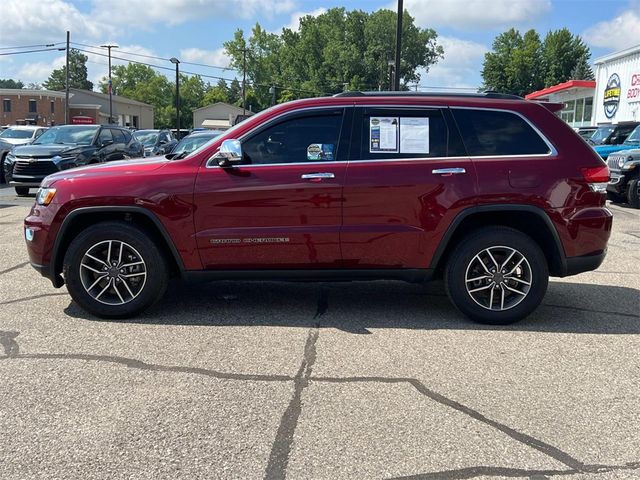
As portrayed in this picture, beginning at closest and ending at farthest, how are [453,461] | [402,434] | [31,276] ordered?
[453,461]
[402,434]
[31,276]

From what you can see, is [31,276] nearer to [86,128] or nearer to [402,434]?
[402,434]

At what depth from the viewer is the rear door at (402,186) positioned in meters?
4.98

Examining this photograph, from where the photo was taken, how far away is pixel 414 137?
510cm

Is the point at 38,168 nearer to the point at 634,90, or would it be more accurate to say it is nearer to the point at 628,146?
the point at 628,146

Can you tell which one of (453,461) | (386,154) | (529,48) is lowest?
(453,461)

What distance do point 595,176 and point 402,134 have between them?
1.64m

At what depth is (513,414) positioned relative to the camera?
3.53m

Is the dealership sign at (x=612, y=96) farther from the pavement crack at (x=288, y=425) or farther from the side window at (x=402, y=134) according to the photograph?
the pavement crack at (x=288, y=425)

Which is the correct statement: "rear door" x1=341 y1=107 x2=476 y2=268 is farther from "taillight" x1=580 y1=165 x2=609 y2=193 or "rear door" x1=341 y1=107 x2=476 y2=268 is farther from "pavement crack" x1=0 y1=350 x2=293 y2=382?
Result: "pavement crack" x1=0 y1=350 x2=293 y2=382

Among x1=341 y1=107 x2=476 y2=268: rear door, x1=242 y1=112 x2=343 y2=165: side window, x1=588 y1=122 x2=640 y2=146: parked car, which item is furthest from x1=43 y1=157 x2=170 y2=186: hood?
x1=588 y1=122 x2=640 y2=146: parked car

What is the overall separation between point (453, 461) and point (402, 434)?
0.34 m

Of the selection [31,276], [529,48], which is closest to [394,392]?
[31,276]

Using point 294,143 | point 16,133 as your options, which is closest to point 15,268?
point 294,143

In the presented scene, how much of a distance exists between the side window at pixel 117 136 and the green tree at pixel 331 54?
7665cm
